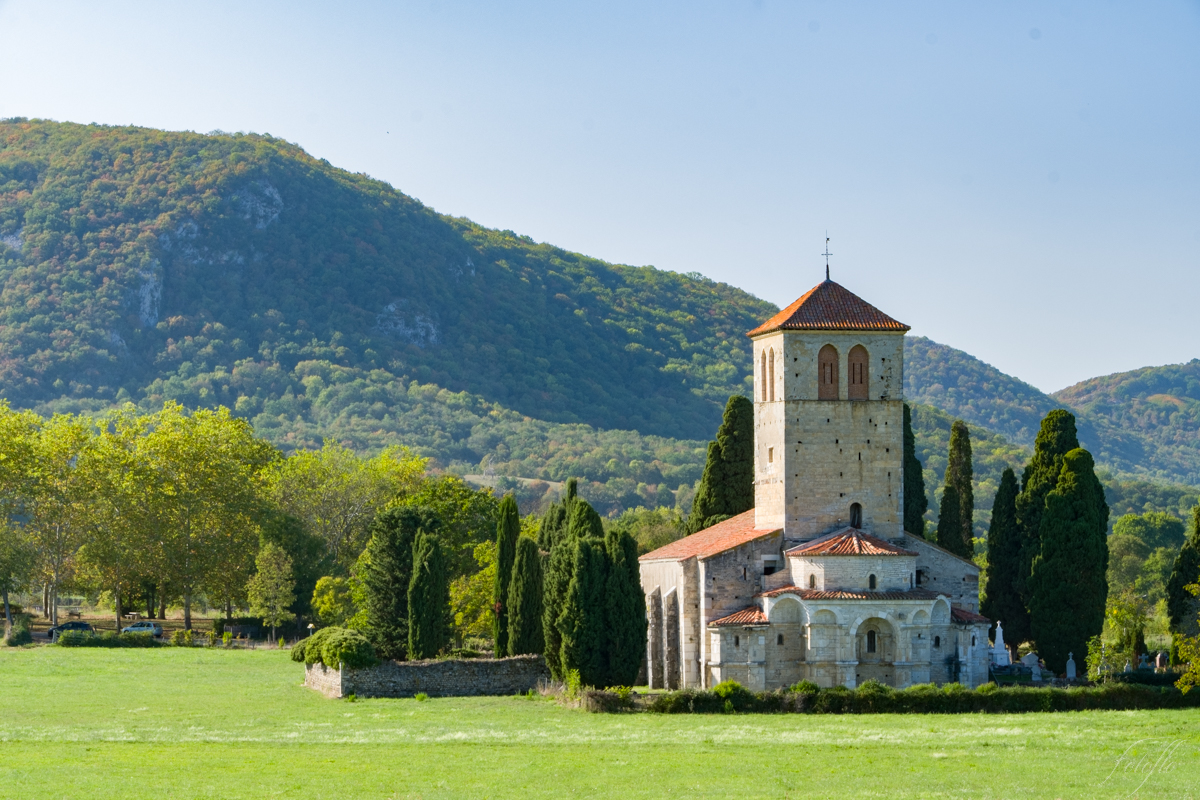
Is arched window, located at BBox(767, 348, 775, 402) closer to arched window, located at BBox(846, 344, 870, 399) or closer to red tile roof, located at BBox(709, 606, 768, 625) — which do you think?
arched window, located at BBox(846, 344, 870, 399)

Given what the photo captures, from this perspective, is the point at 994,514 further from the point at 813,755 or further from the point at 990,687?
the point at 813,755

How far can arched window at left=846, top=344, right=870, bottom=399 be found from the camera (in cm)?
5028

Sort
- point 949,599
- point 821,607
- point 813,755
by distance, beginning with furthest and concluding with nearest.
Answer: point 949,599 → point 821,607 → point 813,755

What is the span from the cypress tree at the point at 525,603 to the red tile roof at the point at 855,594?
9.31 m

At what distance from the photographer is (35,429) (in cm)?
8112

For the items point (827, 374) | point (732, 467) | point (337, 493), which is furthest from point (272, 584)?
point (827, 374)

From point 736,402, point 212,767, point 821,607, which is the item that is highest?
point 736,402

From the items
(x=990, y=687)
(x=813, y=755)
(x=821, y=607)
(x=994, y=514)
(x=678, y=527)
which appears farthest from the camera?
(x=678, y=527)

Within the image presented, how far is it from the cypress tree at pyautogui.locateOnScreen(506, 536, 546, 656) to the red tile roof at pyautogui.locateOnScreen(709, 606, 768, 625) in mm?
7305

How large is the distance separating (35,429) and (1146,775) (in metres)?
67.7

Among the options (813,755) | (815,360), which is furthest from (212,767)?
(815,360)

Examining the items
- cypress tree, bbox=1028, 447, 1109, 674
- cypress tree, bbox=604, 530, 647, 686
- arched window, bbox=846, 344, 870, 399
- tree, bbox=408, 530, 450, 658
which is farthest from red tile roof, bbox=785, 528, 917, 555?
tree, bbox=408, 530, 450, 658

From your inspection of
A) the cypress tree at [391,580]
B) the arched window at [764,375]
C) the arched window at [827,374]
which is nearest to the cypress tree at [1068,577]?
the arched window at [827,374]
